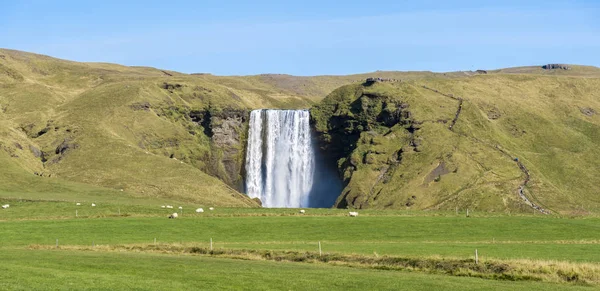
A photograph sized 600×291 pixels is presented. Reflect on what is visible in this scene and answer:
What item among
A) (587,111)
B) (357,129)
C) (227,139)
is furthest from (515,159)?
(227,139)

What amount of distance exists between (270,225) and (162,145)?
85.6m

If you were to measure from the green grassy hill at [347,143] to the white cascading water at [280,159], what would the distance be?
306 centimetres

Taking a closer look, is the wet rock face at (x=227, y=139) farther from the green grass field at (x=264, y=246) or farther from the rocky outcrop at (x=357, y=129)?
the green grass field at (x=264, y=246)

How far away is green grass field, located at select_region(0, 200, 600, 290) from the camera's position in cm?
4131

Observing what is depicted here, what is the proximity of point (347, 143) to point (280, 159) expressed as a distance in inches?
569

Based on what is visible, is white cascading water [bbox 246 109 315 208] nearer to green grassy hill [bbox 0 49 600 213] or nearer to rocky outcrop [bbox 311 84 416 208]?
green grassy hill [bbox 0 49 600 213]

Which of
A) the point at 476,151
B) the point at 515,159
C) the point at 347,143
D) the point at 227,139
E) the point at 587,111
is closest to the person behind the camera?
the point at 515,159

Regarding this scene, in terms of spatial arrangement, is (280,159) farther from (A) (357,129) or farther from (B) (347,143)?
(A) (357,129)

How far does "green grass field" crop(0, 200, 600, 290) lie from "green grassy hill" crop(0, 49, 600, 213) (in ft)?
126

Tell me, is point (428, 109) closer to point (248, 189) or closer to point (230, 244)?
point (248, 189)

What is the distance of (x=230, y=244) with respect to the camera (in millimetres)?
71062

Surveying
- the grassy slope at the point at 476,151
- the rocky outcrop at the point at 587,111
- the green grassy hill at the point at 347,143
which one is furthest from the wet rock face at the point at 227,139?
the rocky outcrop at the point at 587,111

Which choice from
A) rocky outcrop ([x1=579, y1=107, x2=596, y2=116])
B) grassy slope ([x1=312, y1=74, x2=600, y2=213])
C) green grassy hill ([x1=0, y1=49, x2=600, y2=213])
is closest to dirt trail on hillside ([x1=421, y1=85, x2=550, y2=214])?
green grassy hill ([x1=0, y1=49, x2=600, y2=213])

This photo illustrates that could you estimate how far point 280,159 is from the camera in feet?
586
